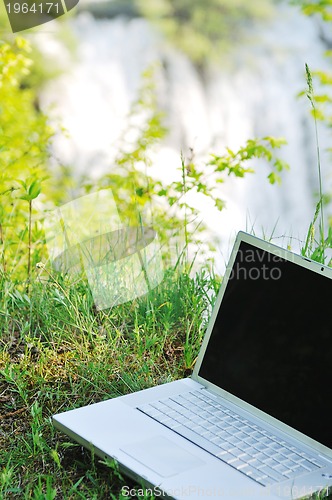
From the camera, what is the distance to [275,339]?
1523 millimetres

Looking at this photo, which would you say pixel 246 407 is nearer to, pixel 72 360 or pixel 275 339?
pixel 275 339

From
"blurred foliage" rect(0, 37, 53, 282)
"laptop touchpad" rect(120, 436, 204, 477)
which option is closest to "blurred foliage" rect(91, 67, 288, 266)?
"blurred foliage" rect(0, 37, 53, 282)

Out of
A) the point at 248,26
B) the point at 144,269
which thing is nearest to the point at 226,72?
the point at 248,26

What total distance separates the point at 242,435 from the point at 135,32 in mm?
6847

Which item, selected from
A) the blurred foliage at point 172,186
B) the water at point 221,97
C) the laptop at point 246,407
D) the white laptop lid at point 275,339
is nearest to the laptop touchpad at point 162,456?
the laptop at point 246,407

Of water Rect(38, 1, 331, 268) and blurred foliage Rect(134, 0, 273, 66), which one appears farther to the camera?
blurred foliage Rect(134, 0, 273, 66)

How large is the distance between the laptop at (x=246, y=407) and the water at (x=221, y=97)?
556 cm

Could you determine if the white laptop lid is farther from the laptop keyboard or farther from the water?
the water

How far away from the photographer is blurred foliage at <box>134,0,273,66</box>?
7.78 metres

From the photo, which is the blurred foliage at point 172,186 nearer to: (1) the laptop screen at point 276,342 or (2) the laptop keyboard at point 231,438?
(1) the laptop screen at point 276,342

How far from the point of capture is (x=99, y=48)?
771 centimetres

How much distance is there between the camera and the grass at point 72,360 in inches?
61.6

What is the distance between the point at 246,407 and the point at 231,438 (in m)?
0.09

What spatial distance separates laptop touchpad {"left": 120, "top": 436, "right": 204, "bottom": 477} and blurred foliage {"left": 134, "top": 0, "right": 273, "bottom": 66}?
6.74 meters
